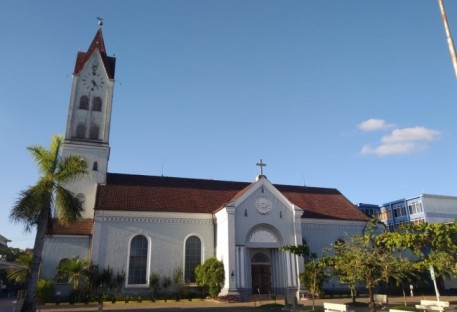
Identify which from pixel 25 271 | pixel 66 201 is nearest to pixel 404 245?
pixel 66 201

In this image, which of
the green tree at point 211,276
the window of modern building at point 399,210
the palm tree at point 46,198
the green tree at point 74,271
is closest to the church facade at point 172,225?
the green tree at point 211,276

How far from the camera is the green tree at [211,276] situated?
3067 cm

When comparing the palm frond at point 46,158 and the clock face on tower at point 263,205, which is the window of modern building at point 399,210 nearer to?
the clock face on tower at point 263,205

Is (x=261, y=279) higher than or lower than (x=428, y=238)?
lower

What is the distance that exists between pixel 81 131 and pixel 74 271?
50.0ft

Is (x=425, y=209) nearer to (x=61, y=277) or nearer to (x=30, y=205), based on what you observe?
(x=61, y=277)

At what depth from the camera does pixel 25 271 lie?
25.7 meters

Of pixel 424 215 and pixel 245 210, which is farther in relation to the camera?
pixel 424 215

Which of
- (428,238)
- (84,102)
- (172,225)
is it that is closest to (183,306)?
(172,225)

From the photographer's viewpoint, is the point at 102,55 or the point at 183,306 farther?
the point at 102,55

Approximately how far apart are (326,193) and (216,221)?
16083 mm

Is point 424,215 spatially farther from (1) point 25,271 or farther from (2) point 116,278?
(1) point 25,271

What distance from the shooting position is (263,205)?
3462 cm

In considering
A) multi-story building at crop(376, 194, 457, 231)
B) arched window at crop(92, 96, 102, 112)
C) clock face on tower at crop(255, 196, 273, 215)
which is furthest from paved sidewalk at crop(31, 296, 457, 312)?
multi-story building at crop(376, 194, 457, 231)
